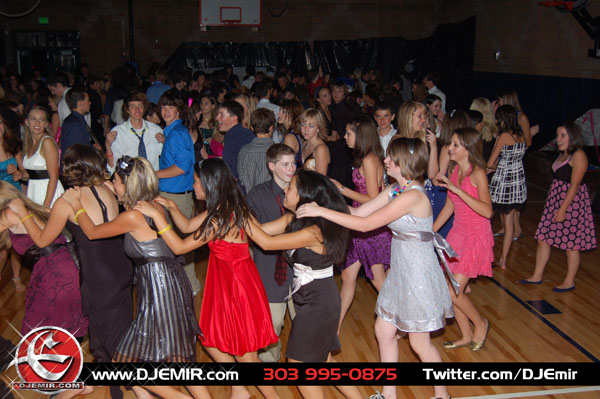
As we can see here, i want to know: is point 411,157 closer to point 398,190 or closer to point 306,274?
point 398,190

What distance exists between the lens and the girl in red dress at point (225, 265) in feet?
8.69

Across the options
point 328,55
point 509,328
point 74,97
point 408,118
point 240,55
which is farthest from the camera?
point 328,55

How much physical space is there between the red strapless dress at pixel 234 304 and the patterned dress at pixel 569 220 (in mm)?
3003

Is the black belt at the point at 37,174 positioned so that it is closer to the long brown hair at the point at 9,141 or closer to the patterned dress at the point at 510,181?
the long brown hair at the point at 9,141

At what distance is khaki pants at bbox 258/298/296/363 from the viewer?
10.6 feet

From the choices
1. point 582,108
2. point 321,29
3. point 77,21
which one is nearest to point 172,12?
point 77,21

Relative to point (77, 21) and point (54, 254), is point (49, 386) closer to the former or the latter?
point (54, 254)

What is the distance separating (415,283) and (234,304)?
0.97 metres

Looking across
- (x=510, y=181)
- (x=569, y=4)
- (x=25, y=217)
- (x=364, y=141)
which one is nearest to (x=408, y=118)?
(x=364, y=141)

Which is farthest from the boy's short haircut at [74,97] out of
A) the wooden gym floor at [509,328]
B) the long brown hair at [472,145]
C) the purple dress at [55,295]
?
the long brown hair at [472,145]

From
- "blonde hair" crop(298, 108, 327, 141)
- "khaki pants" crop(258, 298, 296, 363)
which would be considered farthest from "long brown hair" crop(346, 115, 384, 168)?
"khaki pants" crop(258, 298, 296, 363)

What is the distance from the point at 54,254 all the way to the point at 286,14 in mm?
12569

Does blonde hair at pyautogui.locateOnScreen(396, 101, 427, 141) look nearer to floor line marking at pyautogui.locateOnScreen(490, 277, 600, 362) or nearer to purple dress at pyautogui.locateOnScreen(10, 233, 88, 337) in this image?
floor line marking at pyautogui.locateOnScreen(490, 277, 600, 362)

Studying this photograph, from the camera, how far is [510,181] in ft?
17.0
